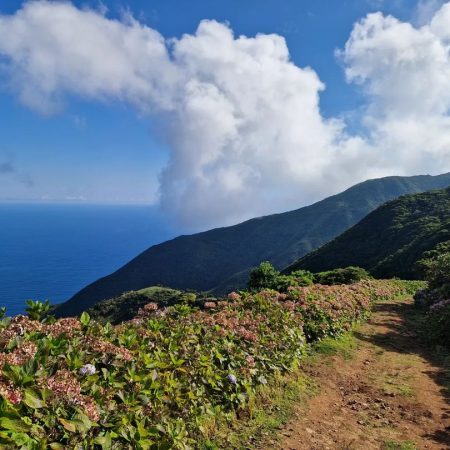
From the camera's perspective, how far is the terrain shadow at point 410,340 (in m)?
9.46

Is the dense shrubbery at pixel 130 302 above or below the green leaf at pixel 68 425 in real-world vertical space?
below

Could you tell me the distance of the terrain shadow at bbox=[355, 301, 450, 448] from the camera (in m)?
9.46

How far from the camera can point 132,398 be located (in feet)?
15.7

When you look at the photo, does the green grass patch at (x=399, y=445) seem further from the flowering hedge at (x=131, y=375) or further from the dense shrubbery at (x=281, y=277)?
the dense shrubbery at (x=281, y=277)

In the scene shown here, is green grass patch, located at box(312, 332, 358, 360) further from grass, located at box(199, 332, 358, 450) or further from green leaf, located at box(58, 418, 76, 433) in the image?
green leaf, located at box(58, 418, 76, 433)

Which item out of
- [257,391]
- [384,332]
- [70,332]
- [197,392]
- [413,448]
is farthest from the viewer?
[384,332]

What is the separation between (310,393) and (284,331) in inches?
68.8

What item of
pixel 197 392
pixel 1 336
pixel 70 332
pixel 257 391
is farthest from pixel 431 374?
pixel 1 336

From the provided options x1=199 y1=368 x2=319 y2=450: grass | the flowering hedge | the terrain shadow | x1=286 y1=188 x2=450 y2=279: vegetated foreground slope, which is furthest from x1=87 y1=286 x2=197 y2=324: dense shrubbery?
the flowering hedge

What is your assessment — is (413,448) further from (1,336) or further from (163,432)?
(1,336)

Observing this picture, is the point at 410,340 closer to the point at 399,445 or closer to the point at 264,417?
the point at 399,445

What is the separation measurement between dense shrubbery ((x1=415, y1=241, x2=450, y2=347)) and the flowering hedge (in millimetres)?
7311

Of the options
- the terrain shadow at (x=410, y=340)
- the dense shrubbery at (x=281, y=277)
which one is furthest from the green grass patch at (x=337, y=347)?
the dense shrubbery at (x=281, y=277)

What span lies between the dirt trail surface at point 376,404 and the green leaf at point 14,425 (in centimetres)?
416
